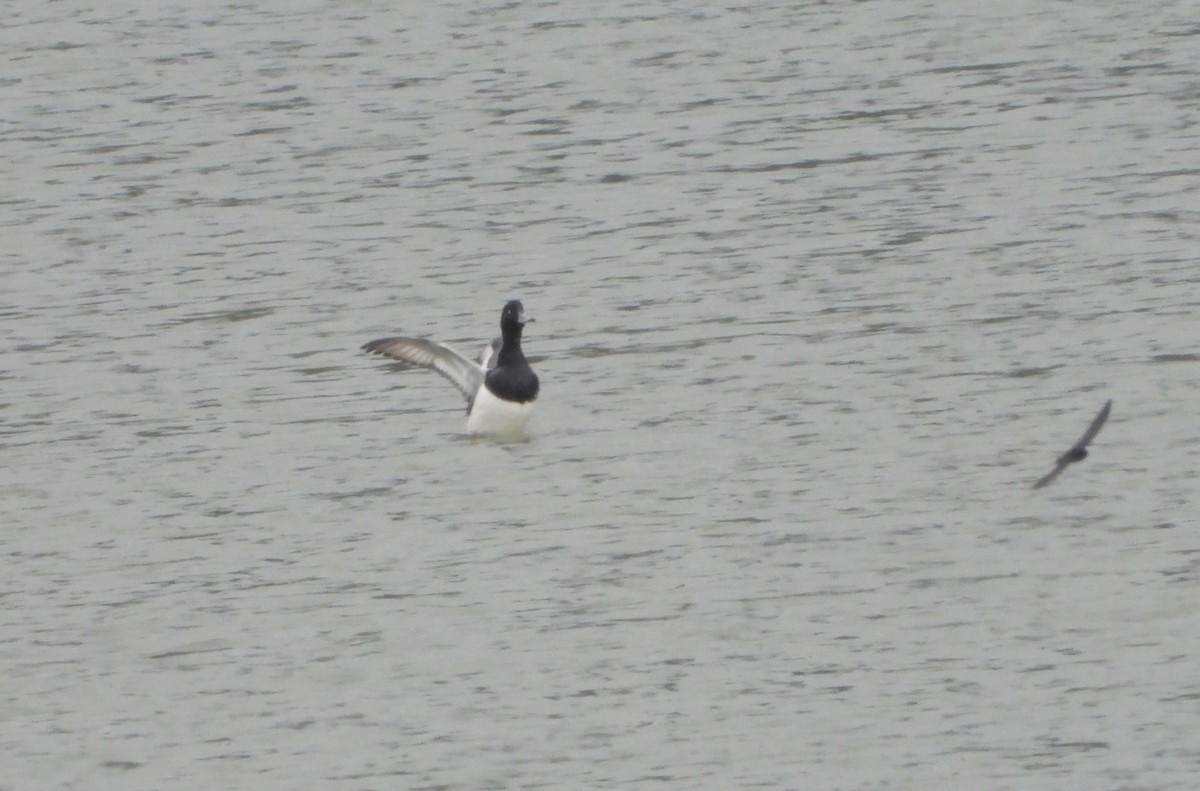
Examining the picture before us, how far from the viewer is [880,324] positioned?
723 inches

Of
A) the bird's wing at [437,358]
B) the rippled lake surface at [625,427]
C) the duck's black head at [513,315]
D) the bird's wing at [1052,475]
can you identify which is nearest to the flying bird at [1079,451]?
the bird's wing at [1052,475]

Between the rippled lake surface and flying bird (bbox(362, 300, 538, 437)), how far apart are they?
0.21 meters

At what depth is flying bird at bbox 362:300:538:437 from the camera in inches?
638

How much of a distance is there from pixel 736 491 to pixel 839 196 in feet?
30.9

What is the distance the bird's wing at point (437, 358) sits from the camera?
16906 mm

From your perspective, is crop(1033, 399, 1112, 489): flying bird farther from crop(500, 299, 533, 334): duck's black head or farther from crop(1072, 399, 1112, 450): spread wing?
crop(500, 299, 533, 334): duck's black head

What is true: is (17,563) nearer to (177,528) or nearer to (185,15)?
(177,528)

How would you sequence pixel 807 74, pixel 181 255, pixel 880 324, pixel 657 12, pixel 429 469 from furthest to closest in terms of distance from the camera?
pixel 657 12, pixel 807 74, pixel 181 255, pixel 880 324, pixel 429 469

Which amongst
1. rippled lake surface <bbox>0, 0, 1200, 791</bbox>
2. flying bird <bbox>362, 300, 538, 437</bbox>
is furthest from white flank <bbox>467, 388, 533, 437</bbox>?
rippled lake surface <bbox>0, 0, 1200, 791</bbox>

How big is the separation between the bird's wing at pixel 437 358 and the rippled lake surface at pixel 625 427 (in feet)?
1.35

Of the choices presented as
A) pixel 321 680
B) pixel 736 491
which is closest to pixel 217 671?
pixel 321 680

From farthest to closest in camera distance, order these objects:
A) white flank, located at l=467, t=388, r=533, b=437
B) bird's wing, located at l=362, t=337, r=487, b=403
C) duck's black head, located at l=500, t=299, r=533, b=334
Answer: bird's wing, located at l=362, t=337, r=487, b=403, duck's black head, located at l=500, t=299, r=533, b=334, white flank, located at l=467, t=388, r=533, b=437

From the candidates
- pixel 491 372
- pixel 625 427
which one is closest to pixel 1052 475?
pixel 625 427

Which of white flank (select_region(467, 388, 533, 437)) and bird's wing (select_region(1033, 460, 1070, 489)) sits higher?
bird's wing (select_region(1033, 460, 1070, 489))
